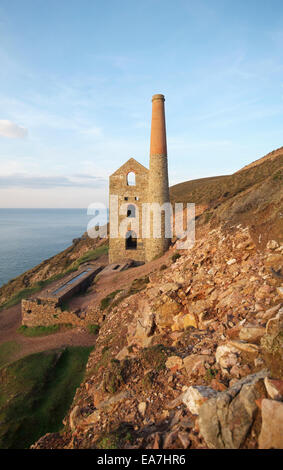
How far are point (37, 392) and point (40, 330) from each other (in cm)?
622

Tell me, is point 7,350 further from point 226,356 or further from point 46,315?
point 226,356

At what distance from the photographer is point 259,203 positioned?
1320 centimetres

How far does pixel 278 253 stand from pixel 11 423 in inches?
405

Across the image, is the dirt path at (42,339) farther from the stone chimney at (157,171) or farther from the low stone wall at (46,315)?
the stone chimney at (157,171)

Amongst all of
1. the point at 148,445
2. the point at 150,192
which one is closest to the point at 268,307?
the point at 148,445

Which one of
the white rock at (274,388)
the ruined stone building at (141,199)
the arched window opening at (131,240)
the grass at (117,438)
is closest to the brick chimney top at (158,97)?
the ruined stone building at (141,199)

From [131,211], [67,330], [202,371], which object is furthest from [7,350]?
A: [131,211]

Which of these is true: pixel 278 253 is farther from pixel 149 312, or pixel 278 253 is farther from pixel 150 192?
pixel 150 192

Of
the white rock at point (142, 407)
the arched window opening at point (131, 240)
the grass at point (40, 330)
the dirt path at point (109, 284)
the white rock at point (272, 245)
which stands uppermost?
the white rock at point (272, 245)

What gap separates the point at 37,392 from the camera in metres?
9.73

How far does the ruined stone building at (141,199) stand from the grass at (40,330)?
995 centimetres

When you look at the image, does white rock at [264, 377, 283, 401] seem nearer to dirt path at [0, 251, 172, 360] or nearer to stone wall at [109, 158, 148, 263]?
dirt path at [0, 251, 172, 360]

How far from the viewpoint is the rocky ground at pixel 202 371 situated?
370 cm

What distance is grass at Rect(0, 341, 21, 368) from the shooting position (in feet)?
41.3
